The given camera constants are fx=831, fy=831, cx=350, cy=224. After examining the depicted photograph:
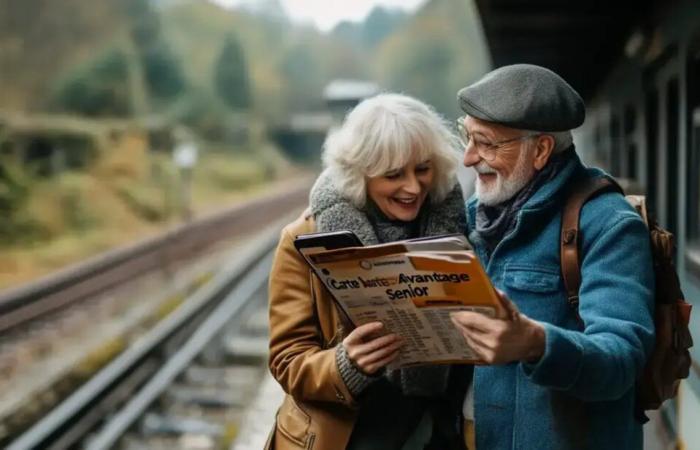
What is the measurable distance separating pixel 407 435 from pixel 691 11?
2.64 metres

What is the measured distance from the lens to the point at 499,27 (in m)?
5.69

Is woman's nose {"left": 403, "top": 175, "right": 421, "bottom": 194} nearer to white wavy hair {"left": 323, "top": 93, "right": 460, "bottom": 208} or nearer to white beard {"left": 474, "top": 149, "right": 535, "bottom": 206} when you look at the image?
white wavy hair {"left": 323, "top": 93, "right": 460, "bottom": 208}

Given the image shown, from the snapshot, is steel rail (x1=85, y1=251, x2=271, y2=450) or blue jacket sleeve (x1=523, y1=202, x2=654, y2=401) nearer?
blue jacket sleeve (x1=523, y1=202, x2=654, y2=401)

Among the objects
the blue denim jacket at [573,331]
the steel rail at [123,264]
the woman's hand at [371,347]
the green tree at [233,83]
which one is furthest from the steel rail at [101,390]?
the green tree at [233,83]

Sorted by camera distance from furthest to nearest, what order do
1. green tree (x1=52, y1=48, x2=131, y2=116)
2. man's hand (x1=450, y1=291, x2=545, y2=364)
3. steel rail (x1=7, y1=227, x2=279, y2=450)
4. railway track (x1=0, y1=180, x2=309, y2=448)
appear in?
green tree (x1=52, y1=48, x2=131, y2=116), railway track (x1=0, y1=180, x2=309, y2=448), steel rail (x1=7, y1=227, x2=279, y2=450), man's hand (x1=450, y1=291, x2=545, y2=364)

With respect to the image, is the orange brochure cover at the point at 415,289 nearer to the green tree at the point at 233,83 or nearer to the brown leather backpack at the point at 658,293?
the brown leather backpack at the point at 658,293

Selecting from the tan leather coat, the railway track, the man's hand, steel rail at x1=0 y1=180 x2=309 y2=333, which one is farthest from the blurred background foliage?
the man's hand

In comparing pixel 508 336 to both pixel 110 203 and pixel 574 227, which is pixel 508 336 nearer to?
pixel 574 227

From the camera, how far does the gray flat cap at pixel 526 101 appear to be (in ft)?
4.77

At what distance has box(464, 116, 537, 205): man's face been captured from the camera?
1.50 m

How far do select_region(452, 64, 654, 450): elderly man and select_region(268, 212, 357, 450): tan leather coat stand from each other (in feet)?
1.02

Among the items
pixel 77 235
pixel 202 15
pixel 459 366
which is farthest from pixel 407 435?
pixel 202 15

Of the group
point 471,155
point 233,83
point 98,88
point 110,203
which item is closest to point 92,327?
point 471,155

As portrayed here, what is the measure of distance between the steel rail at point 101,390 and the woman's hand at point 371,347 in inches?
168
